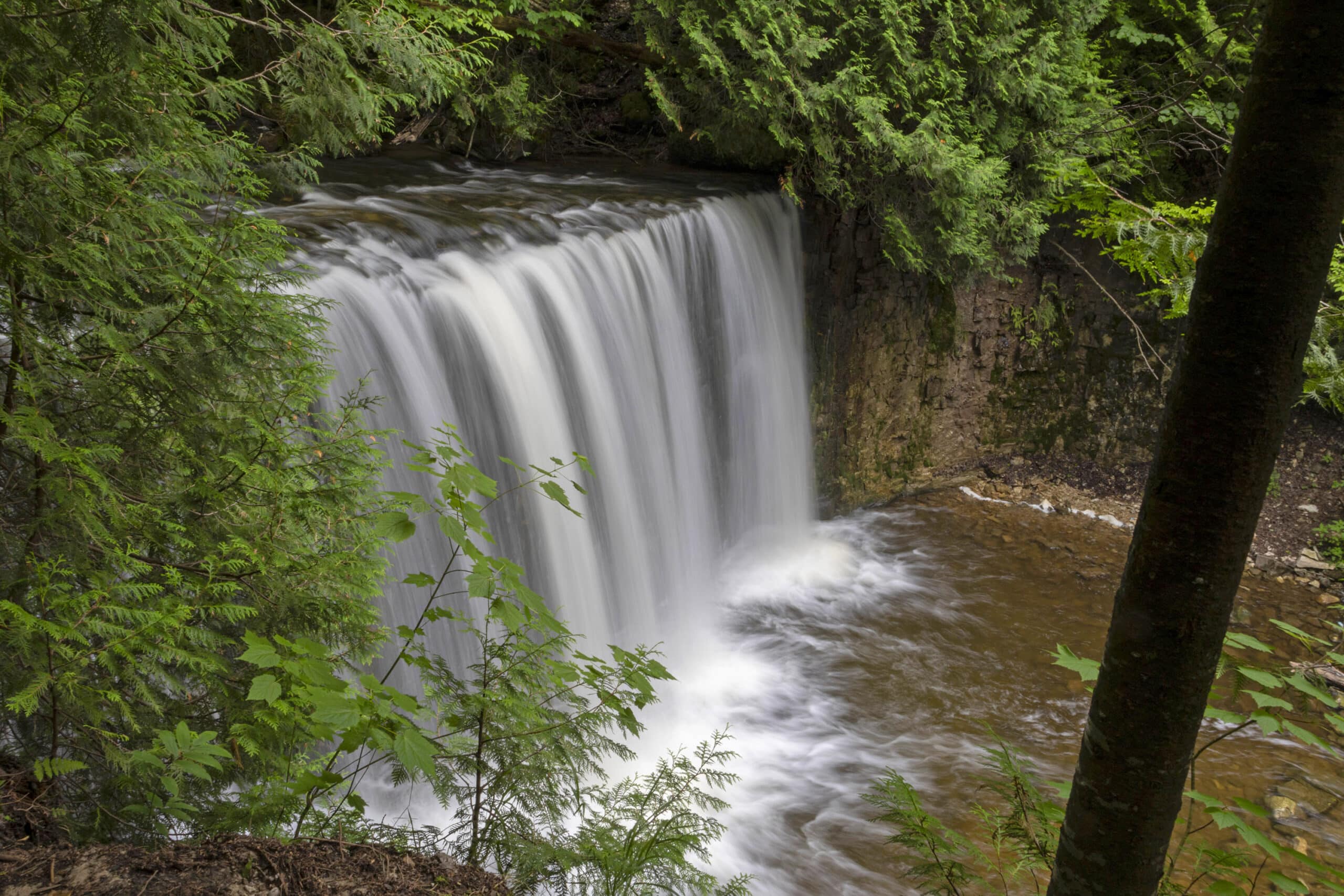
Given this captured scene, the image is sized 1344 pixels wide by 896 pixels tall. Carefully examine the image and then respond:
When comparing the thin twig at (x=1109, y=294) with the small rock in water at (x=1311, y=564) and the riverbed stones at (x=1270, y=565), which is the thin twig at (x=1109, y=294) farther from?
the small rock in water at (x=1311, y=564)

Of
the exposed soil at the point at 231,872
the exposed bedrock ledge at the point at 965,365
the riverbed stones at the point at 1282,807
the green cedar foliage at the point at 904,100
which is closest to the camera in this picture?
the exposed soil at the point at 231,872

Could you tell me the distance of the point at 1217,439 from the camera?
4.68ft

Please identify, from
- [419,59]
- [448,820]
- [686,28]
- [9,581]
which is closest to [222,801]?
[9,581]

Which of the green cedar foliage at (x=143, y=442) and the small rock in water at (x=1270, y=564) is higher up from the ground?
the green cedar foliage at (x=143, y=442)

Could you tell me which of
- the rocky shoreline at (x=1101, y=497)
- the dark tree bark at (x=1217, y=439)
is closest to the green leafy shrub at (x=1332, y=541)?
the rocky shoreline at (x=1101, y=497)

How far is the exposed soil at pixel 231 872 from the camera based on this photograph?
1.82m

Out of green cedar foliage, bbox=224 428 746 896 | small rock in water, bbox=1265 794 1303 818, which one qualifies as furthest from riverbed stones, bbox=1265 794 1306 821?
green cedar foliage, bbox=224 428 746 896

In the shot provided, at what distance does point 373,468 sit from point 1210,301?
7.92 ft

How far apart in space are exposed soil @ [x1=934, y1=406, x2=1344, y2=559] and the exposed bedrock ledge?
0.17 meters

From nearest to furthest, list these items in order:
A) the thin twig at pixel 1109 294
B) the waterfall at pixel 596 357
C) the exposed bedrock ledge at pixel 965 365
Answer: the waterfall at pixel 596 357 < the exposed bedrock ledge at pixel 965 365 < the thin twig at pixel 1109 294

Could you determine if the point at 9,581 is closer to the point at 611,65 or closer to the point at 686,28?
the point at 686,28

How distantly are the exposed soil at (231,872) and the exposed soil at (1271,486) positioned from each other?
812 centimetres

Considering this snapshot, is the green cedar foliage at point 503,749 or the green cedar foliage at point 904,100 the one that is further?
the green cedar foliage at point 904,100

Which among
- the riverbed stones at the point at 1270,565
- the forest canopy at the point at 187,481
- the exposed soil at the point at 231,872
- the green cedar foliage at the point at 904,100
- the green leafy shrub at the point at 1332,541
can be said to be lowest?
the riverbed stones at the point at 1270,565
